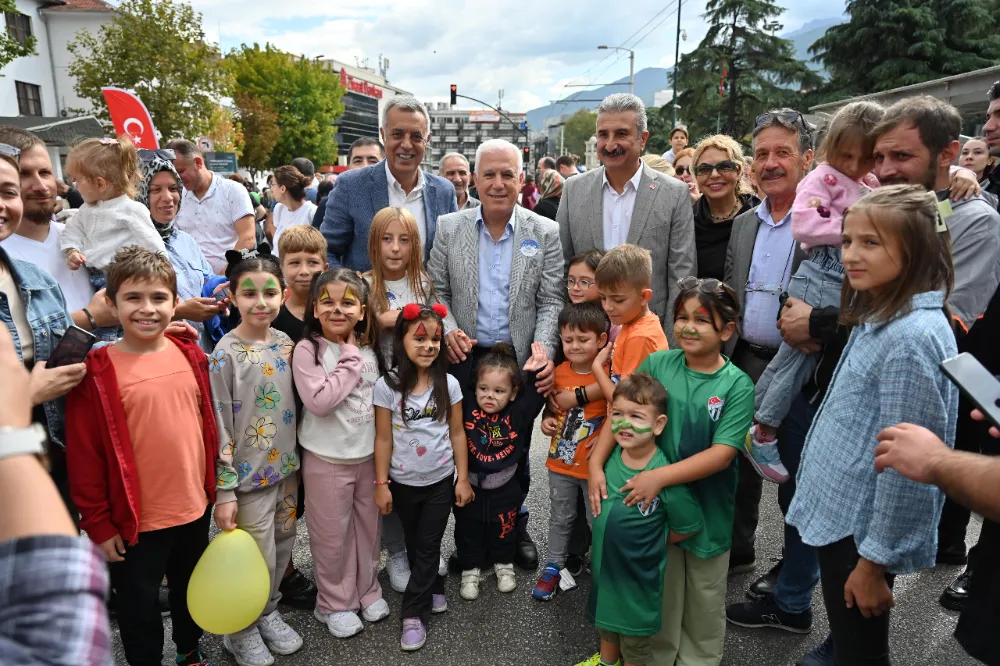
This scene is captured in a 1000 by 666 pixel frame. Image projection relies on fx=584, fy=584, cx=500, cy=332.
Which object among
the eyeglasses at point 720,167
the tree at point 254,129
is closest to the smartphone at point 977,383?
the eyeglasses at point 720,167

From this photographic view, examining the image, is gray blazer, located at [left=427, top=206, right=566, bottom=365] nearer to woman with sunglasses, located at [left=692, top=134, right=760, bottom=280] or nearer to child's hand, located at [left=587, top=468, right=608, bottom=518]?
child's hand, located at [left=587, top=468, right=608, bottom=518]

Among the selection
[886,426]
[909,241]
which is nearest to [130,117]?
[909,241]

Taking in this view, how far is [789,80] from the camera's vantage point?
26484mm

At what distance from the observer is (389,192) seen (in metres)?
3.71

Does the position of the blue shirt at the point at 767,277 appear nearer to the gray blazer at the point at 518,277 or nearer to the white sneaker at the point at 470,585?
the gray blazer at the point at 518,277

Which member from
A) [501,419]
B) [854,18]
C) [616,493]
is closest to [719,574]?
[616,493]

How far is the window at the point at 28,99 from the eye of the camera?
90.8 ft

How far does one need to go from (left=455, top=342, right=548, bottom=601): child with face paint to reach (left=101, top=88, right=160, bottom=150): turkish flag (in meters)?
5.75

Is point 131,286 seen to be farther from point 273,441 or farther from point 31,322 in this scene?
point 273,441

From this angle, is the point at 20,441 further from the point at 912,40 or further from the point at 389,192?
the point at 912,40

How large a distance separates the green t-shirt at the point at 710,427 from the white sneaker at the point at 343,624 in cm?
163

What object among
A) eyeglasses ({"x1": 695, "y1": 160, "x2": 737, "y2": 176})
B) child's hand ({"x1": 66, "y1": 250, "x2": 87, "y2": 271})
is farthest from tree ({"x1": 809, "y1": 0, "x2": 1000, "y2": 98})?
child's hand ({"x1": 66, "y1": 250, "x2": 87, "y2": 271})

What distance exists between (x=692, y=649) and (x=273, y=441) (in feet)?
6.93

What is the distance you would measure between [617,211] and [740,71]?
28.2m
